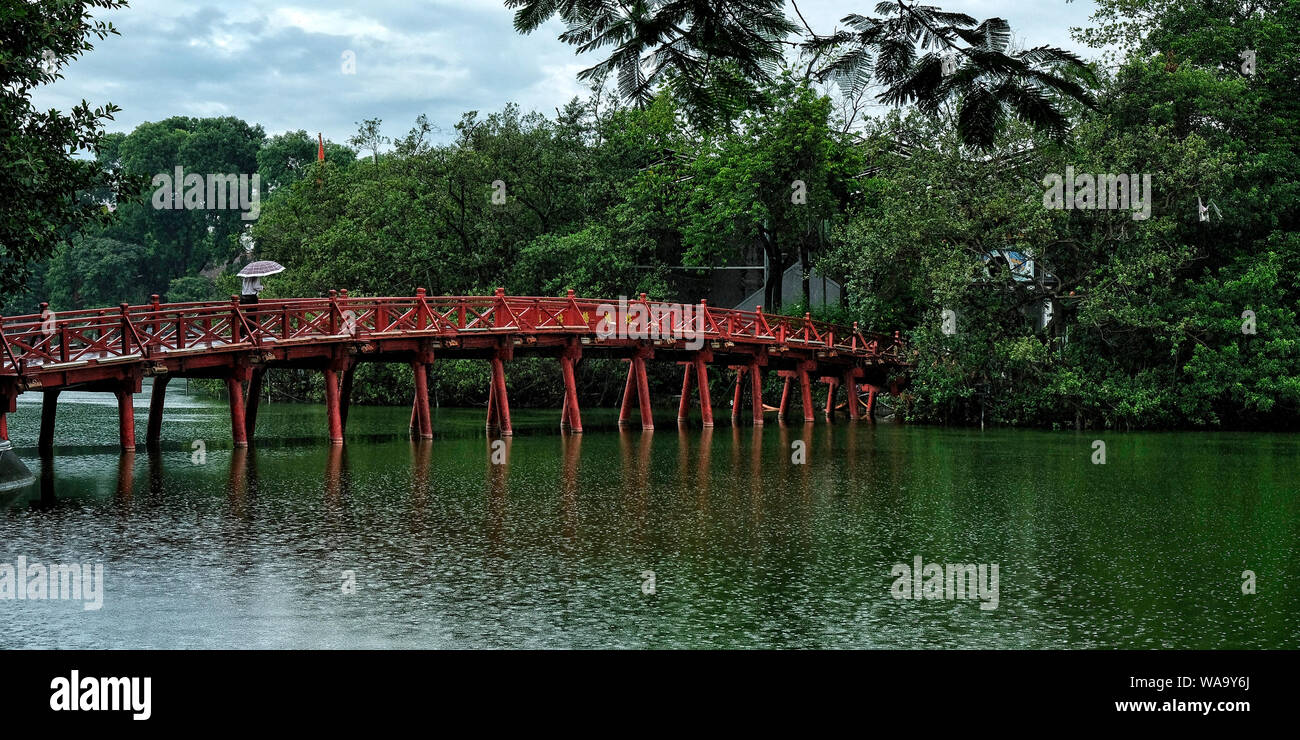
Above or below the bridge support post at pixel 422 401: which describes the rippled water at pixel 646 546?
below

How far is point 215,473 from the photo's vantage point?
22891mm

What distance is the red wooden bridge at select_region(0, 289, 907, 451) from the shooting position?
2480 centimetres

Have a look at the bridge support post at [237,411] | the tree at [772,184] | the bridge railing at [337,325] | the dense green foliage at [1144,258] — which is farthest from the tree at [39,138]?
the tree at [772,184]

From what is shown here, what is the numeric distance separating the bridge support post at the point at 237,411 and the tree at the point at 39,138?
6131mm

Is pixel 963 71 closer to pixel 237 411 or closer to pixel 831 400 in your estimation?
pixel 237 411

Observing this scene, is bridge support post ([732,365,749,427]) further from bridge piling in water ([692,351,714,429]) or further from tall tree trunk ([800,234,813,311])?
tall tree trunk ([800,234,813,311])

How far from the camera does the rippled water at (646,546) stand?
10.6 meters

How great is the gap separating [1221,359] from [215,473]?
2998 centimetres

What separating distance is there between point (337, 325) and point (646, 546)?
16.6m

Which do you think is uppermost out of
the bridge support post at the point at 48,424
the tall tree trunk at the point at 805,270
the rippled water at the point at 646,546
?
the tall tree trunk at the point at 805,270

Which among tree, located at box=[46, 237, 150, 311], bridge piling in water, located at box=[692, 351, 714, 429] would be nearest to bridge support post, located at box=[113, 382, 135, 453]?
bridge piling in water, located at box=[692, 351, 714, 429]

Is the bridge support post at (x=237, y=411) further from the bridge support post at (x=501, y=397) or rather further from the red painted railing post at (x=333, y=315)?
the bridge support post at (x=501, y=397)

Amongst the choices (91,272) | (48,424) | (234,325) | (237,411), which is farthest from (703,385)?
(91,272)
